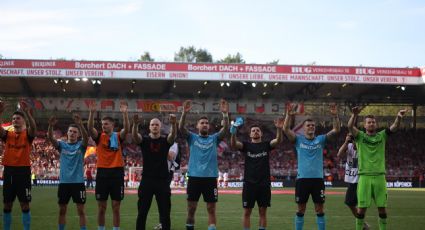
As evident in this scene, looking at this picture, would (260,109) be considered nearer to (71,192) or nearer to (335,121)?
(335,121)

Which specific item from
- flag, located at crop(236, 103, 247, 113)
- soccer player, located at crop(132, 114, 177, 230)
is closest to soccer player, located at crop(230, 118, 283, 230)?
soccer player, located at crop(132, 114, 177, 230)

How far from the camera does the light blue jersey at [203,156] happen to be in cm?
1088

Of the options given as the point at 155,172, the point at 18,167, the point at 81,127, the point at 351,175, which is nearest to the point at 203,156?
the point at 155,172

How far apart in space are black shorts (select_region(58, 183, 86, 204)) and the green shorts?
5551mm

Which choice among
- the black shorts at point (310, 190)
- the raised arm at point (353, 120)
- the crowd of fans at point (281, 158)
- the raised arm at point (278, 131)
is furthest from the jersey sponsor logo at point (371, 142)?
the crowd of fans at point (281, 158)

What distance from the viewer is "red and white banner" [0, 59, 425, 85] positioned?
1476 inches

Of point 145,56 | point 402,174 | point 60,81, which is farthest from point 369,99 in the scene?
point 145,56

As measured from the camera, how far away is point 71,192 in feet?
35.7

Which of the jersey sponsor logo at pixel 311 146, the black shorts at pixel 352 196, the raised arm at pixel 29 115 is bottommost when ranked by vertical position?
the black shorts at pixel 352 196

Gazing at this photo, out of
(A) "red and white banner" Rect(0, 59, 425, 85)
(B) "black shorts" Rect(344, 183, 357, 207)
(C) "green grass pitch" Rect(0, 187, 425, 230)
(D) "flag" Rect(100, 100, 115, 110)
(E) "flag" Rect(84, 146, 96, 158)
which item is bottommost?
(C) "green grass pitch" Rect(0, 187, 425, 230)

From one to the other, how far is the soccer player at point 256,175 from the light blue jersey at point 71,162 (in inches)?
124

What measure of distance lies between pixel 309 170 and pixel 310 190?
411 millimetres

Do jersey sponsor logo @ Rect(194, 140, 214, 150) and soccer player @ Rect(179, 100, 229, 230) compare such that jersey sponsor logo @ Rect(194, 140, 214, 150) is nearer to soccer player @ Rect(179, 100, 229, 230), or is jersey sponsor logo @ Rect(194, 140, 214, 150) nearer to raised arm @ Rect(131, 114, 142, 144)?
soccer player @ Rect(179, 100, 229, 230)

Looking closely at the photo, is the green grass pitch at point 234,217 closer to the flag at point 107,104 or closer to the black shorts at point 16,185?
the black shorts at point 16,185
